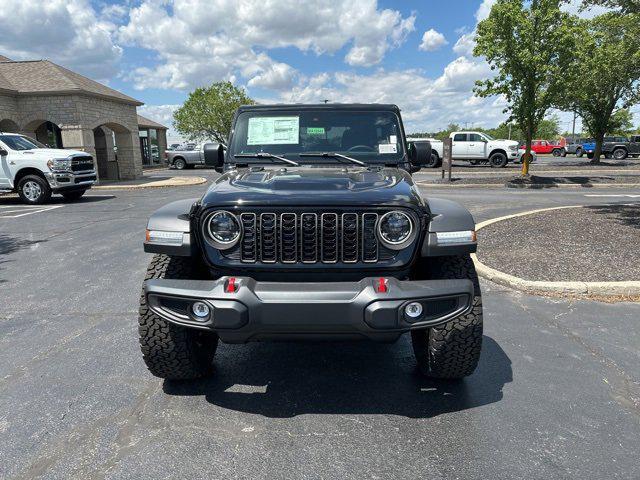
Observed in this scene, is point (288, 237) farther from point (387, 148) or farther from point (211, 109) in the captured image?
point (211, 109)

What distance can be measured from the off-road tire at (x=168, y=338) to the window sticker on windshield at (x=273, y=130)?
145cm

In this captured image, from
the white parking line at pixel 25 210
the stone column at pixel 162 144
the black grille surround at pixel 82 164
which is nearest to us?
the white parking line at pixel 25 210

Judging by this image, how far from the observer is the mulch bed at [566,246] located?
17.9 ft

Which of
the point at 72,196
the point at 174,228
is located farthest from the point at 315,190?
the point at 72,196

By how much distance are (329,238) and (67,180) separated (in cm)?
1286

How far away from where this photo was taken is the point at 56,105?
18.0 metres

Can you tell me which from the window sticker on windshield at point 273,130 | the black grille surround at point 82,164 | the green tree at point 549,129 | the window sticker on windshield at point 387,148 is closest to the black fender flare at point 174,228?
the window sticker on windshield at point 273,130

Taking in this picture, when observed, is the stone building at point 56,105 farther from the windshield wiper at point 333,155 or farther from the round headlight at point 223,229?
the round headlight at point 223,229

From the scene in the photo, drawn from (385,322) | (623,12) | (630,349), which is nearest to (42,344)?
(385,322)

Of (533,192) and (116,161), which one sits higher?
(116,161)

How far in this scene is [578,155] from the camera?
42.4 meters

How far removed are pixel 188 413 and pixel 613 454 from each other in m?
2.40

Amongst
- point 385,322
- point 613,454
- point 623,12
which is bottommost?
point 613,454

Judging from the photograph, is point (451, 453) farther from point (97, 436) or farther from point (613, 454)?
point (97, 436)
